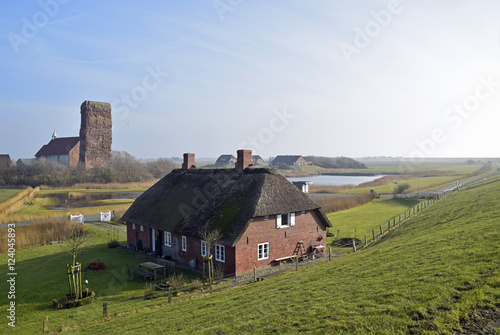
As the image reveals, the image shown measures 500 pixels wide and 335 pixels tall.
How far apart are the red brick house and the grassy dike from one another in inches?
207

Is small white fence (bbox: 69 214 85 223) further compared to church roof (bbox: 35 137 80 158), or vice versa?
church roof (bbox: 35 137 80 158)

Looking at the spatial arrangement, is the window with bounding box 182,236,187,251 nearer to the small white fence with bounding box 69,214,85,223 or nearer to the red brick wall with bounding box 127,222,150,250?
the red brick wall with bounding box 127,222,150,250

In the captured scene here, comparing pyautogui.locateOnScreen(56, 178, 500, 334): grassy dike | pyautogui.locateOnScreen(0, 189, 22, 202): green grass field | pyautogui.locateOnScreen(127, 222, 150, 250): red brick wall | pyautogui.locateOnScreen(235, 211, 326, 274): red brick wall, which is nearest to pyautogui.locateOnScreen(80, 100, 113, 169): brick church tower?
pyautogui.locateOnScreen(0, 189, 22, 202): green grass field

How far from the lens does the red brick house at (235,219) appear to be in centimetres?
2167

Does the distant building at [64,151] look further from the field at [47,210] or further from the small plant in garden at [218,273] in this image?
the small plant in garden at [218,273]

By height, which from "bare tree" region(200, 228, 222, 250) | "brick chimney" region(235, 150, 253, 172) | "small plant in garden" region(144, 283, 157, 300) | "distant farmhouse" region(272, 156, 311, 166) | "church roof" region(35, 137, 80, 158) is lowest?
"small plant in garden" region(144, 283, 157, 300)

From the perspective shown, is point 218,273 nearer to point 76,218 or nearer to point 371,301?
point 371,301

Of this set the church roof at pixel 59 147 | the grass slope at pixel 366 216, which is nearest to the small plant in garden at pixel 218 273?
A: the grass slope at pixel 366 216

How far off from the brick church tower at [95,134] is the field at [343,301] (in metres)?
84.7

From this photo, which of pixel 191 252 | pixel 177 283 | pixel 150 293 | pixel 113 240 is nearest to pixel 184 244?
pixel 191 252

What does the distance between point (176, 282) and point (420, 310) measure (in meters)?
13.4

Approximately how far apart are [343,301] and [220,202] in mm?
14639

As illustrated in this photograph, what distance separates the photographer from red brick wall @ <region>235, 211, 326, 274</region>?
2139cm

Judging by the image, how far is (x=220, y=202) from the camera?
24531 millimetres
